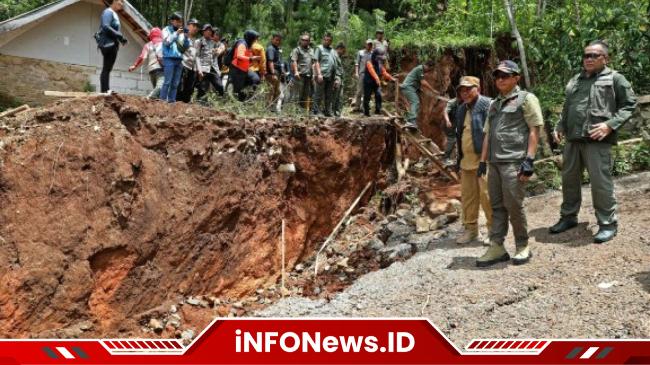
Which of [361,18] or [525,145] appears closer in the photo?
[525,145]

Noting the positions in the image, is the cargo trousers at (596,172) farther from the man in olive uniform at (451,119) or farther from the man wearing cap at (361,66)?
the man wearing cap at (361,66)

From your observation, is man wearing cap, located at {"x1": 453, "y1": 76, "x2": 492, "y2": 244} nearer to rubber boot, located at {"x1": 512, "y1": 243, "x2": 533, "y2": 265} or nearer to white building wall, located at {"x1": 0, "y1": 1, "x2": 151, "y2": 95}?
rubber boot, located at {"x1": 512, "y1": 243, "x2": 533, "y2": 265}

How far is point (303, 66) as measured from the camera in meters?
11.0

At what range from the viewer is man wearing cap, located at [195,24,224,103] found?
31.7 ft

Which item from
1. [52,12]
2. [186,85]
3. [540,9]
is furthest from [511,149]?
[52,12]

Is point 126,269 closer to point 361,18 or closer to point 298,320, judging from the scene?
point 298,320

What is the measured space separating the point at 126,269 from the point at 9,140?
209 centimetres

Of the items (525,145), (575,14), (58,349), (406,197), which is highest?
(575,14)

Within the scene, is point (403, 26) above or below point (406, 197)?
above

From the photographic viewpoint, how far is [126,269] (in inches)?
291

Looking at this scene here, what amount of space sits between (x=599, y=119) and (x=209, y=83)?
21.6 ft

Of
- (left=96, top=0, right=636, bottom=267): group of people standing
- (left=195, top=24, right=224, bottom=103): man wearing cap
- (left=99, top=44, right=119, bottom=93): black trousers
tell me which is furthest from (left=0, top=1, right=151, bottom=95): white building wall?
(left=99, top=44, right=119, bottom=93): black trousers

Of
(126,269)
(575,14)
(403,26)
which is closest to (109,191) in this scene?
(126,269)

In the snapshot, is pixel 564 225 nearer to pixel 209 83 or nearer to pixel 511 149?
pixel 511 149
